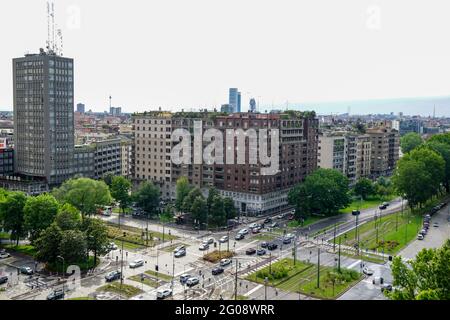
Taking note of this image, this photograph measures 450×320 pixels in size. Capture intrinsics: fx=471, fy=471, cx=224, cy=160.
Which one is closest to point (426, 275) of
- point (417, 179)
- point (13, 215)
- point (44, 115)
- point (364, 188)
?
point (13, 215)

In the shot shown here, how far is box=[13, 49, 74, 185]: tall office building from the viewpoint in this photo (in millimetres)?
71125

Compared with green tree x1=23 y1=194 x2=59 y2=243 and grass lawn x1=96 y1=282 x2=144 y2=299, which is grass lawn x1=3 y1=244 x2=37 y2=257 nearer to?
green tree x1=23 y1=194 x2=59 y2=243

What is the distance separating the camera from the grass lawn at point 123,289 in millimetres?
36347

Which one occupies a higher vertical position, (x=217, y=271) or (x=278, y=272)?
(x=278, y=272)

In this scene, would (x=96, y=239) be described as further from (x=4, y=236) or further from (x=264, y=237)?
(x=264, y=237)

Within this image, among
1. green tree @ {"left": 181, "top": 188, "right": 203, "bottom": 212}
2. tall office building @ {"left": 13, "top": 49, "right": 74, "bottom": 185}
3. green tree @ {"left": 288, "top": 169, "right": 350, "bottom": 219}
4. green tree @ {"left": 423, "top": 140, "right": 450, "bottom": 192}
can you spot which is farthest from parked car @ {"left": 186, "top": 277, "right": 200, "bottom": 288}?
green tree @ {"left": 423, "top": 140, "right": 450, "bottom": 192}

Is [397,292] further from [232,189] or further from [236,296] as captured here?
[232,189]

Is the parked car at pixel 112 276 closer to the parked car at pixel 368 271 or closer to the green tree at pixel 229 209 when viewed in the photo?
the green tree at pixel 229 209

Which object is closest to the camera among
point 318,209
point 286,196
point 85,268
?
point 85,268

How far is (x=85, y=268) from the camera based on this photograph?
42.1 meters

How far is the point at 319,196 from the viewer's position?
6341 centimetres

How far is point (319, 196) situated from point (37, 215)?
35579mm
